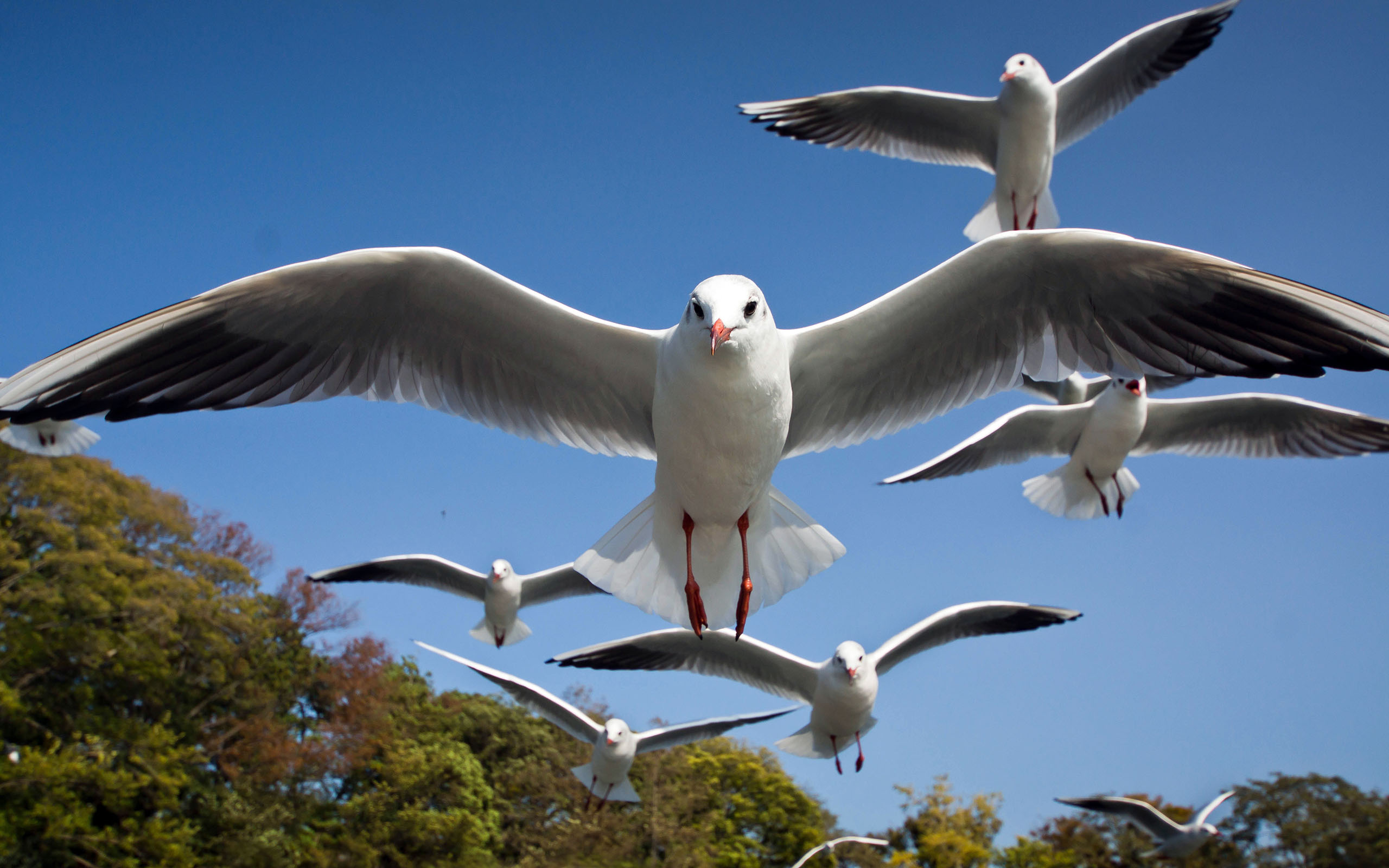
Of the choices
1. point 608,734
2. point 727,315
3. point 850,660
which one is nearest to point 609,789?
point 608,734

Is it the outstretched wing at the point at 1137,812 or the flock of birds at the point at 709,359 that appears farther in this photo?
the outstretched wing at the point at 1137,812

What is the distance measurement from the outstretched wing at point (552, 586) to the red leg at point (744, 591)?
6508 millimetres

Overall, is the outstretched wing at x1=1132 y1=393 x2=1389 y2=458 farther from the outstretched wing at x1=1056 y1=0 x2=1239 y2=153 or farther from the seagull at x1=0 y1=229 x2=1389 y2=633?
the seagull at x1=0 y1=229 x2=1389 y2=633

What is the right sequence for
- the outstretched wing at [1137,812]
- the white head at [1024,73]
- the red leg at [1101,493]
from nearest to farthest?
1. the white head at [1024,73]
2. the red leg at [1101,493]
3. the outstretched wing at [1137,812]

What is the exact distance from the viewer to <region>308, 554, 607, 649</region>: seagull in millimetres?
9930

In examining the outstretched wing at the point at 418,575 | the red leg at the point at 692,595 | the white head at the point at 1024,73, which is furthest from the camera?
the outstretched wing at the point at 418,575

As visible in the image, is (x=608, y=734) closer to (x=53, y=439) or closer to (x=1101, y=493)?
(x=1101, y=493)

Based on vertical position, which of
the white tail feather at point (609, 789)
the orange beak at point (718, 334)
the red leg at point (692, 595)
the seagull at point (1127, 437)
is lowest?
the red leg at point (692, 595)

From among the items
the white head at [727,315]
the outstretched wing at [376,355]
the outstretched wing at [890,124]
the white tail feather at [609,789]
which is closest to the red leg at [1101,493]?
the outstretched wing at [890,124]

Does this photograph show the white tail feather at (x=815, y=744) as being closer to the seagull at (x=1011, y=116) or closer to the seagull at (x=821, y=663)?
the seagull at (x=821, y=663)

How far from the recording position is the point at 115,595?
668 inches

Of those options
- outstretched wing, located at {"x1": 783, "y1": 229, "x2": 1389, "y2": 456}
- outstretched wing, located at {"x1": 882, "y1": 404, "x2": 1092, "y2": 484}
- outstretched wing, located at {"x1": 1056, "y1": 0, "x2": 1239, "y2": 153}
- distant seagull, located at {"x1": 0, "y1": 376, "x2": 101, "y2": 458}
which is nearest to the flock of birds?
outstretched wing, located at {"x1": 783, "y1": 229, "x2": 1389, "y2": 456}

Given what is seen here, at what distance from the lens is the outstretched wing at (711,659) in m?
7.28

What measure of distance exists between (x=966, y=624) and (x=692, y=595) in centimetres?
510
